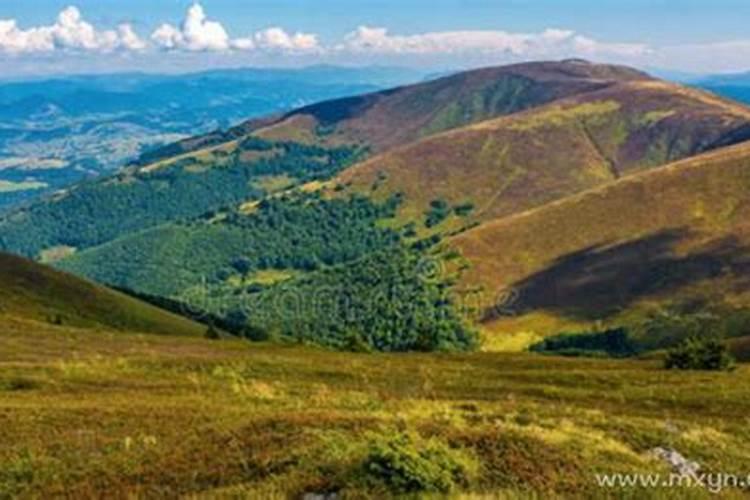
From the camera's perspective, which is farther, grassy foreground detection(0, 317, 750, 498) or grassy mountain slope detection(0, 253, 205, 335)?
grassy mountain slope detection(0, 253, 205, 335)

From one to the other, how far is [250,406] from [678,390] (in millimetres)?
26534

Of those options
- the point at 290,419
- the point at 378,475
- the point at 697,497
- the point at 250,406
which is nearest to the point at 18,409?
the point at 250,406

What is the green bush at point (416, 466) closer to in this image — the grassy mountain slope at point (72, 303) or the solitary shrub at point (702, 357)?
the solitary shrub at point (702, 357)

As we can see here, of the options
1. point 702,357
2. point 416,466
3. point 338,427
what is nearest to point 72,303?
point 702,357

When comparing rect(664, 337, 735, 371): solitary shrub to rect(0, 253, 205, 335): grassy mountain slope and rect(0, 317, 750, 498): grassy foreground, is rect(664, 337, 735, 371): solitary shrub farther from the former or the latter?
rect(0, 253, 205, 335): grassy mountain slope

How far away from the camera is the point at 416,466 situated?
18250 millimetres

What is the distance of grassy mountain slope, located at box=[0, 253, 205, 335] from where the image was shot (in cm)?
13143

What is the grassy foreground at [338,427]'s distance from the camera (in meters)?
19.4

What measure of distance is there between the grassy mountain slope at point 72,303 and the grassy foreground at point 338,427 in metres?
68.8

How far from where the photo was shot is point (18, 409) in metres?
33.9

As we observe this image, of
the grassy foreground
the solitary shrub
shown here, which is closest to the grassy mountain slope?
the grassy foreground

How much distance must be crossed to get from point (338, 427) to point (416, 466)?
721 centimetres

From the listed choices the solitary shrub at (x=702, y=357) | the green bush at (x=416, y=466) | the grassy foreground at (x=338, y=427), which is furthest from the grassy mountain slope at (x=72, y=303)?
the green bush at (x=416, y=466)

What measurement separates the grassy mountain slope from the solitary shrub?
85.4m
